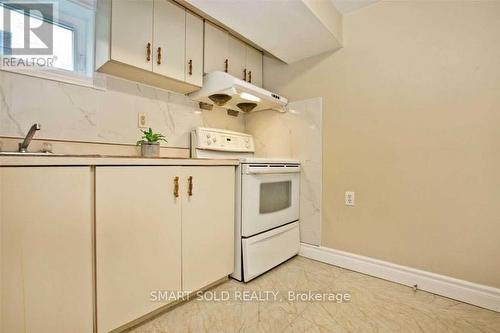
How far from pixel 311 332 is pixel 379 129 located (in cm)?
147

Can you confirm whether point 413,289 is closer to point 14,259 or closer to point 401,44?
point 401,44

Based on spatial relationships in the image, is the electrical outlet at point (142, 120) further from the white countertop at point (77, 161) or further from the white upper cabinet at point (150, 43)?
the white countertop at point (77, 161)

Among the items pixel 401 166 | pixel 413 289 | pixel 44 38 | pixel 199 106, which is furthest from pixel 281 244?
pixel 44 38

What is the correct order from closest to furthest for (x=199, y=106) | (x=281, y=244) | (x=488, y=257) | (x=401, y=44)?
1. (x=488, y=257)
2. (x=401, y=44)
3. (x=281, y=244)
4. (x=199, y=106)

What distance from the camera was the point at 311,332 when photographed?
122 centimetres

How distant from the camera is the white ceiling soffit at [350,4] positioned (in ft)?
6.14

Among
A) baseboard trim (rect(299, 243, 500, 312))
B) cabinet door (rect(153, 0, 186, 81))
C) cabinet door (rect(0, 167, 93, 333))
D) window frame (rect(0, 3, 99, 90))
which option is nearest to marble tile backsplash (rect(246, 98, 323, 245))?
baseboard trim (rect(299, 243, 500, 312))

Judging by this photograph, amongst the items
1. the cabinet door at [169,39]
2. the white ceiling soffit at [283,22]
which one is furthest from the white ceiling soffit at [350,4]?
A: the cabinet door at [169,39]

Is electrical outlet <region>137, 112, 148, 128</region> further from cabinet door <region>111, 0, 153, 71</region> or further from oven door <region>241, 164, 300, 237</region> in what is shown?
oven door <region>241, 164, 300, 237</region>

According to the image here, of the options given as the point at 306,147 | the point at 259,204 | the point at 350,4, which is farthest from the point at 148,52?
the point at 350,4

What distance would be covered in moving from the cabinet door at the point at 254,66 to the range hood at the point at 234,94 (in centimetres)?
30

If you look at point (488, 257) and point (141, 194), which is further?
point (488, 257)

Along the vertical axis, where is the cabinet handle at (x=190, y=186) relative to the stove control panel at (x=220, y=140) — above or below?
below

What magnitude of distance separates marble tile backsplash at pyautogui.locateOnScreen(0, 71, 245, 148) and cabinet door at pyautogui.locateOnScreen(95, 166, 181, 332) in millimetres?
644
